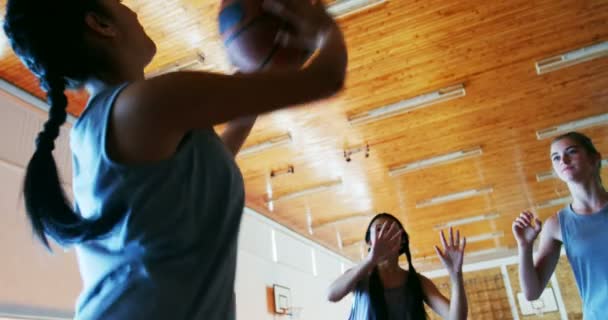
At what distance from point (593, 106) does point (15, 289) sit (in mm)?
7494

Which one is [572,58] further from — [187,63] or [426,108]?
[187,63]

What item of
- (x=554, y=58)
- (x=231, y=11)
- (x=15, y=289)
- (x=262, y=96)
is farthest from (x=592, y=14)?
(x=15, y=289)

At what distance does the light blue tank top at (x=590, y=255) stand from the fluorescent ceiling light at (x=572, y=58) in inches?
177

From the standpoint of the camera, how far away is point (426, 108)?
6.82m

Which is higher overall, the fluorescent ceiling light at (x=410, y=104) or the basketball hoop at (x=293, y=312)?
the fluorescent ceiling light at (x=410, y=104)

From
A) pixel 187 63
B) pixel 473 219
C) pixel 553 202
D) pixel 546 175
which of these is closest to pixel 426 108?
pixel 187 63

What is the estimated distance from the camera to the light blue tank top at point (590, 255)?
2.11 meters

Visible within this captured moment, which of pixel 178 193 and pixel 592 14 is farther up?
pixel 178 193

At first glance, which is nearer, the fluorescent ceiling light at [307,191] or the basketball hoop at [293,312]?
the fluorescent ceiling light at [307,191]

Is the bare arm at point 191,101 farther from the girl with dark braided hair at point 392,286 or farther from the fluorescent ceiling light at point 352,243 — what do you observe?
the fluorescent ceiling light at point 352,243

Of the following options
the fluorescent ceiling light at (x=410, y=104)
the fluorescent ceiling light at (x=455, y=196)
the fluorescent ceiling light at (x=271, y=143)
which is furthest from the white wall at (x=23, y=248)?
the fluorescent ceiling light at (x=455, y=196)

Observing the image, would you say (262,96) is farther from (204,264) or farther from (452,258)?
(452,258)

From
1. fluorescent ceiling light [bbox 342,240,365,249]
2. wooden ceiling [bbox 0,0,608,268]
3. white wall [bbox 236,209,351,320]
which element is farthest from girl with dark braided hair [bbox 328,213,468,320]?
fluorescent ceiling light [bbox 342,240,365,249]

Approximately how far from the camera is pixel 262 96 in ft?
2.44
